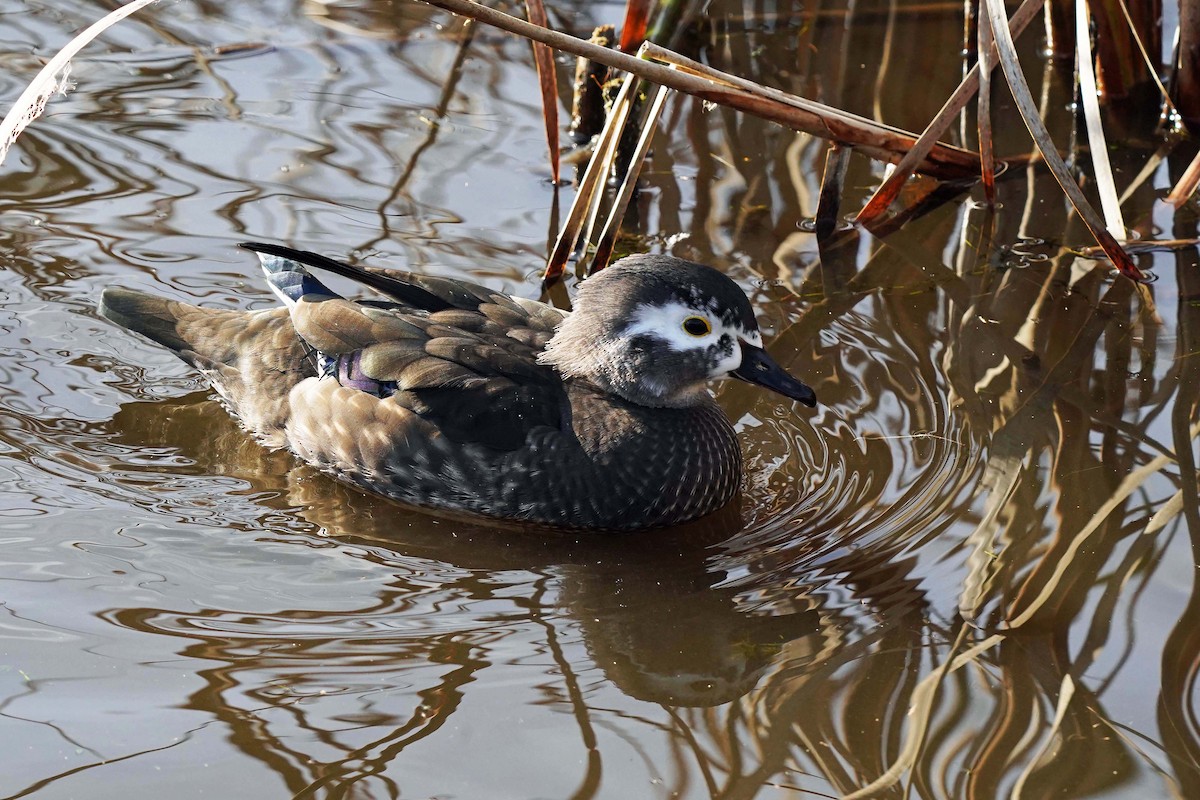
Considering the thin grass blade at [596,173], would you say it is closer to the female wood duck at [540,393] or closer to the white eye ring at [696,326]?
the female wood duck at [540,393]

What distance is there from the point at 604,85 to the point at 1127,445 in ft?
10.1

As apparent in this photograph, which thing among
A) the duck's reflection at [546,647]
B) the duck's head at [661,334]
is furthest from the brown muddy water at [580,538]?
the duck's head at [661,334]

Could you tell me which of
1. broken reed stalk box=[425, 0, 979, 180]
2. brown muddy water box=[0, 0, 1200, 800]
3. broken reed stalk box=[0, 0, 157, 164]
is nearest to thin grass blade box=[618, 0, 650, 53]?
broken reed stalk box=[425, 0, 979, 180]

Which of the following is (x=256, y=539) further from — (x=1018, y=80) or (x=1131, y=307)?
(x=1131, y=307)

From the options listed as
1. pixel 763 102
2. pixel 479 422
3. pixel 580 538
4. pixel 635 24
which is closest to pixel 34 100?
pixel 479 422

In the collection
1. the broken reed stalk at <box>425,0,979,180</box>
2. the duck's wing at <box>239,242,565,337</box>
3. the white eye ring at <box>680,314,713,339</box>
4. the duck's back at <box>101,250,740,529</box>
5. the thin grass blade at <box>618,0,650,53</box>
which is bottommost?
the duck's back at <box>101,250,740,529</box>

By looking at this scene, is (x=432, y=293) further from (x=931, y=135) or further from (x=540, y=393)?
(x=931, y=135)

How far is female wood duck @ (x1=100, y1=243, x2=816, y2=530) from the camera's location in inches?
174

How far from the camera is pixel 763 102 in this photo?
5.36 m

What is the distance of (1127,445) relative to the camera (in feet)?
15.2

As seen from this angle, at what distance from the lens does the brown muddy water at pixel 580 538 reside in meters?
3.41

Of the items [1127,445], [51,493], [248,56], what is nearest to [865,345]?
[1127,445]

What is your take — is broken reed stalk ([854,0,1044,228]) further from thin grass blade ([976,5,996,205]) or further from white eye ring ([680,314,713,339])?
white eye ring ([680,314,713,339])

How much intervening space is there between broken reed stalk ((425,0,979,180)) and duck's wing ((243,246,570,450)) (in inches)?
36.5
